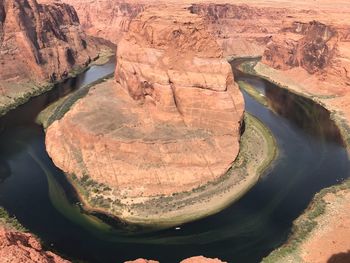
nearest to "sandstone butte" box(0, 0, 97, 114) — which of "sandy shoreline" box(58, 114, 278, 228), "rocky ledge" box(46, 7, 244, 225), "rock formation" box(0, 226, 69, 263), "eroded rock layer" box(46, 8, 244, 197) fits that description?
"eroded rock layer" box(46, 8, 244, 197)

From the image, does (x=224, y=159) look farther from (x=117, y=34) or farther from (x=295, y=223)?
(x=117, y=34)

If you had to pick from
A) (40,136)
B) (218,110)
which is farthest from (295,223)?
(40,136)

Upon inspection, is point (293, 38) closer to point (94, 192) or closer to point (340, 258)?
point (94, 192)

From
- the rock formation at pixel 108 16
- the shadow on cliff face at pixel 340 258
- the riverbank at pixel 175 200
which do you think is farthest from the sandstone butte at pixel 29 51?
the shadow on cliff face at pixel 340 258

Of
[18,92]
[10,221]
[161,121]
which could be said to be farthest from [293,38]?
[10,221]

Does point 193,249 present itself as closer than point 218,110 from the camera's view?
Yes

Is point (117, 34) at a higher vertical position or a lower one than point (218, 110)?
lower
